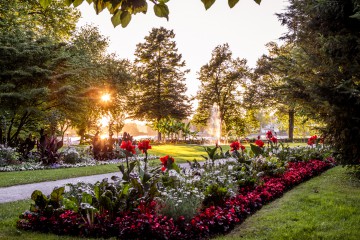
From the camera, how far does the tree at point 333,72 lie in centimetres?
747

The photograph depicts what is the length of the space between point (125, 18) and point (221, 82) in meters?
45.5

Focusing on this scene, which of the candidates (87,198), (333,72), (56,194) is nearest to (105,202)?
(87,198)

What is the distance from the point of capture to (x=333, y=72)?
773cm

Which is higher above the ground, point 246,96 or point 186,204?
point 246,96

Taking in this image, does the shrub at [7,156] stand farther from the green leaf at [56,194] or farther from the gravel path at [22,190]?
the green leaf at [56,194]

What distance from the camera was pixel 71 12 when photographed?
23.1 metres

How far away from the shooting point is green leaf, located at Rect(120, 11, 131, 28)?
9.16ft

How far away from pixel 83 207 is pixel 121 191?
0.69 meters

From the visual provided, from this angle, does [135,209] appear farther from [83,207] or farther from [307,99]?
[307,99]

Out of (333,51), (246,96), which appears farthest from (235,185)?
(246,96)

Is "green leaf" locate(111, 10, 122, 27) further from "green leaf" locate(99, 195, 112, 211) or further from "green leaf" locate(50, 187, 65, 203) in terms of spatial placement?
"green leaf" locate(50, 187, 65, 203)

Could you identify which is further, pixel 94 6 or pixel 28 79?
pixel 28 79

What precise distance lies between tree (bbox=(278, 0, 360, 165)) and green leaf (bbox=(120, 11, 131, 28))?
5.44 m

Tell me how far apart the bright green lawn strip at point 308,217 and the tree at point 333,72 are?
4.54 ft
